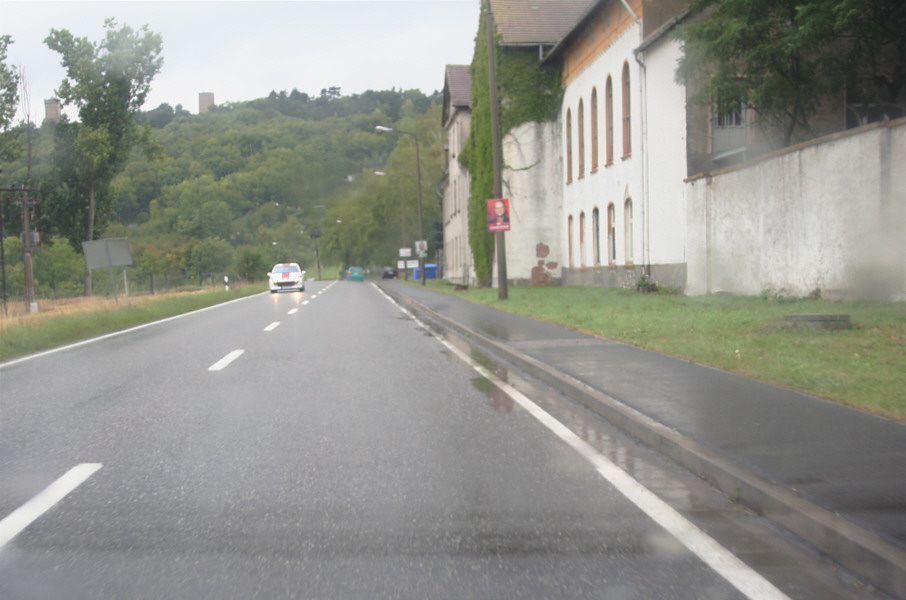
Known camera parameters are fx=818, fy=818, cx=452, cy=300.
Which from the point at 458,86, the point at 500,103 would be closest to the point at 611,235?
the point at 500,103

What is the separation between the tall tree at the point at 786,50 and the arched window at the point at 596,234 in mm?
10271

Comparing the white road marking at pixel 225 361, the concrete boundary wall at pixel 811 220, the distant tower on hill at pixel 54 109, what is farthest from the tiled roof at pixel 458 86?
the white road marking at pixel 225 361

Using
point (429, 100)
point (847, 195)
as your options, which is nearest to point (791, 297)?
point (847, 195)

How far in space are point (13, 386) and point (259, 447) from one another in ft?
17.1

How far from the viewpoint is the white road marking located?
11.1 meters

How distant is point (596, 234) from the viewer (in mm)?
32438

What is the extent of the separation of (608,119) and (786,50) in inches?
526

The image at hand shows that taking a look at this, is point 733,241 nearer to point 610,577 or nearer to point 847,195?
point 847,195

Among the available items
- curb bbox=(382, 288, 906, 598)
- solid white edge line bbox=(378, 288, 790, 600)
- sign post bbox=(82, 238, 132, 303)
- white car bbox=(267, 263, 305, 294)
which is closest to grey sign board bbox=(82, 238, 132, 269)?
sign post bbox=(82, 238, 132, 303)

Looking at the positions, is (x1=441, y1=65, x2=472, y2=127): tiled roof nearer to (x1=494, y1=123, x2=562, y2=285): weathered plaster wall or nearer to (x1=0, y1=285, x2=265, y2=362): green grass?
→ (x1=494, y1=123, x2=562, y2=285): weathered plaster wall

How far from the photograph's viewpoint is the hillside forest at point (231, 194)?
51344mm

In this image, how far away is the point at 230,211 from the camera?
2662 inches

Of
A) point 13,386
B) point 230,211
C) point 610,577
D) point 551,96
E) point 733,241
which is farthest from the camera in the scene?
point 230,211

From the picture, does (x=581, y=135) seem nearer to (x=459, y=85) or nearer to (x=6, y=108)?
(x=459, y=85)
